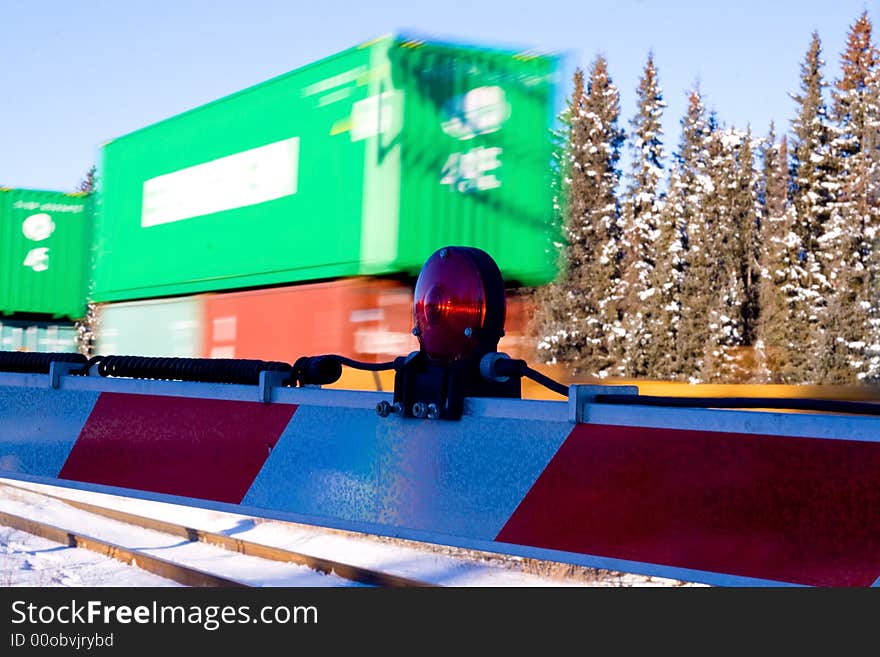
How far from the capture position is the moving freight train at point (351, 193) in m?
10.3

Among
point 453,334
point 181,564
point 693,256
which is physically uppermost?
point 693,256

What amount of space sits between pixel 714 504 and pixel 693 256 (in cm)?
4342

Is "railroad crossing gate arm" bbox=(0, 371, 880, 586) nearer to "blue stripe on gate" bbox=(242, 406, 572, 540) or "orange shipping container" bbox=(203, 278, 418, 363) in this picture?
"blue stripe on gate" bbox=(242, 406, 572, 540)

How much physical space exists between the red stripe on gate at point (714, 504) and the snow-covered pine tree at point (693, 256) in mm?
42167

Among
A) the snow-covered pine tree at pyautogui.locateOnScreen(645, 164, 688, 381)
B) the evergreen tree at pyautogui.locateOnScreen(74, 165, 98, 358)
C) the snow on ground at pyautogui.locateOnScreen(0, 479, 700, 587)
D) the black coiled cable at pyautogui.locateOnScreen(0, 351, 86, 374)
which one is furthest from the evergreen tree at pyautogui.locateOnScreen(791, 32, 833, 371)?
the black coiled cable at pyautogui.locateOnScreen(0, 351, 86, 374)

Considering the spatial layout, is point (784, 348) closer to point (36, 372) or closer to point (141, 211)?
point (141, 211)

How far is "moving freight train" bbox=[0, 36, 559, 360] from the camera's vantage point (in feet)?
33.9

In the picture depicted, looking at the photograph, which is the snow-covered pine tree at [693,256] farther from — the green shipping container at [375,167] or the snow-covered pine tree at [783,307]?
the green shipping container at [375,167]

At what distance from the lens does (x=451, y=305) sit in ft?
5.99

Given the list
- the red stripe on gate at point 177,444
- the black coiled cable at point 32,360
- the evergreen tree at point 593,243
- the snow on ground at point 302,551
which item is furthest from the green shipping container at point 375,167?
the evergreen tree at point 593,243

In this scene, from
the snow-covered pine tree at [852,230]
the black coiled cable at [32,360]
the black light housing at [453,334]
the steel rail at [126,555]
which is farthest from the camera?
the snow-covered pine tree at [852,230]

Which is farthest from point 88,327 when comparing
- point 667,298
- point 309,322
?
point 667,298

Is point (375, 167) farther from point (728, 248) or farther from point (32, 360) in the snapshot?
point (728, 248)

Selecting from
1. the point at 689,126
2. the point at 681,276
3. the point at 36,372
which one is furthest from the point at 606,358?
the point at 36,372
